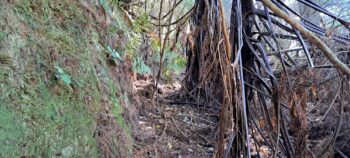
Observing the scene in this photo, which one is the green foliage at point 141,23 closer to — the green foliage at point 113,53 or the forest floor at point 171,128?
the forest floor at point 171,128

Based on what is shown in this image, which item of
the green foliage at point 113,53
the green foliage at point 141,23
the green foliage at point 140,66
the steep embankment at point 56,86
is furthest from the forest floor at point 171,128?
the green foliage at point 141,23

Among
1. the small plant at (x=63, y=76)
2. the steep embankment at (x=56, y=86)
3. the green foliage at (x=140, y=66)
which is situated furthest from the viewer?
the green foliage at (x=140, y=66)

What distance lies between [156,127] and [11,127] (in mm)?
2184

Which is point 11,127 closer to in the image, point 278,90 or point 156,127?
point 278,90

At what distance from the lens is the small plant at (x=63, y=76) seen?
2094 millimetres

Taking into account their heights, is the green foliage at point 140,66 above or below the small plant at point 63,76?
above

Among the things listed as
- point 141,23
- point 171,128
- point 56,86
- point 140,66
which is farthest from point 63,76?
point 140,66

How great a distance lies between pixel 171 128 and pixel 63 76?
185cm

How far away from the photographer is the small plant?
2.09 meters

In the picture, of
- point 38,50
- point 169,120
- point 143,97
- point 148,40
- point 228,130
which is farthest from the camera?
point 148,40

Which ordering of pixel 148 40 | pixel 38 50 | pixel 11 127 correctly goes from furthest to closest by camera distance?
1. pixel 148 40
2. pixel 38 50
3. pixel 11 127

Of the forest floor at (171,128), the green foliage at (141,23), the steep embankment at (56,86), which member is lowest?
the forest floor at (171,128)

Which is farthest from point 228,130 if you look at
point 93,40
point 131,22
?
point 131,22

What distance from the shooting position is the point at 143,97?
4.44 meters
